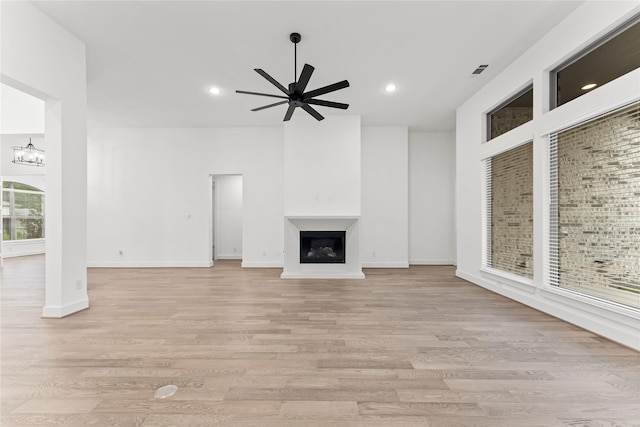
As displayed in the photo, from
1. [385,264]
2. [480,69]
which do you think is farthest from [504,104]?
[385,264]

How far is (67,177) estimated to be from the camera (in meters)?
3.23

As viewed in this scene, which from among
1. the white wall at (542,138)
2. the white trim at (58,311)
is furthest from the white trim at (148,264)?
the white wall at (542,138)

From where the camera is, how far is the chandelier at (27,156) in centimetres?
777

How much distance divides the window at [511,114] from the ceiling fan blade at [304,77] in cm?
286

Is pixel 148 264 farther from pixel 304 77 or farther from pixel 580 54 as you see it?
pixel 580 54

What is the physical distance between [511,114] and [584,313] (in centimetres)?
272

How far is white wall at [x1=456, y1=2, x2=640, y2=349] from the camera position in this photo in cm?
253

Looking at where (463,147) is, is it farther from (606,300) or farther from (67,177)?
(67,177)

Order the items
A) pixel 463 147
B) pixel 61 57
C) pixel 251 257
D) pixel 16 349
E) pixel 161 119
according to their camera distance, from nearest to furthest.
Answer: pixel 16 349, pixel 61 57, pixel 463 147, pixel 161 119, pixel 251 257

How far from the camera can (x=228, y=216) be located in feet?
26.3

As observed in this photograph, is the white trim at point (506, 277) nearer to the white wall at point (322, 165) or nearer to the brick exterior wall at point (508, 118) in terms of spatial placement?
the brick exterior wall at point (508, 118)

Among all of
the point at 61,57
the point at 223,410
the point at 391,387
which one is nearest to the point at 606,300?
the point at 391,387

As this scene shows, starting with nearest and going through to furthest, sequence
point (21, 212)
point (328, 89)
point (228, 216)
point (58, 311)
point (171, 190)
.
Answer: point (58, 311), point (328, 89), point (171, 190), point (228, 216), point (21, 212)

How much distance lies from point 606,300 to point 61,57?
236 inches
